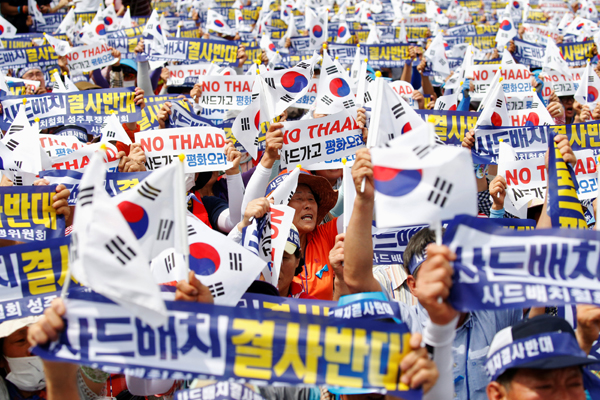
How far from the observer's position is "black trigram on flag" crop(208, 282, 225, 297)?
2.92 metres

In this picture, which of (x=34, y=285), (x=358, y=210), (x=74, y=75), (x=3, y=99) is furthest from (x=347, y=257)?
(x=74, y=75)

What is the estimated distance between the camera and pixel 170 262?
3.14 metres

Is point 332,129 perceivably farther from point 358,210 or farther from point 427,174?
point 427,174

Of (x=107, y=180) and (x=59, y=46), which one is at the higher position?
(x=59, y=46)

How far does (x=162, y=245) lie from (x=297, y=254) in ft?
4.53

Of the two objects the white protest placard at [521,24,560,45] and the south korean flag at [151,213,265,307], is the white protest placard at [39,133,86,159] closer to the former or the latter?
the south korean flag at [151,213,265,307]

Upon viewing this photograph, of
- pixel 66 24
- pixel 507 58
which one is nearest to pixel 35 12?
pixel 66 24

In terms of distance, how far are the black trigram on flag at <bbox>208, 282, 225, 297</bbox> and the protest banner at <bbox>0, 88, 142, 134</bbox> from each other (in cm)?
378

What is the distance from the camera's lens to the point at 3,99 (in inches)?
241

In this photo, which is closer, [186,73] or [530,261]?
[530,261]

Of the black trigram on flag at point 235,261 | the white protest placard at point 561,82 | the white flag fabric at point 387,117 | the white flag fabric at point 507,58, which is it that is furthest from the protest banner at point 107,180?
the white protest placard at point 561,82

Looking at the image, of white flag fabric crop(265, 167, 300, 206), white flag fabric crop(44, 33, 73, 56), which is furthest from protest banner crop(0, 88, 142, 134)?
white flag fabric crop(265, 167, 300, 206)

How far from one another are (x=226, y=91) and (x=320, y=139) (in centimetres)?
233

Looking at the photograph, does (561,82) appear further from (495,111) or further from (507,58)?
(495,111)
